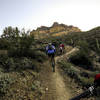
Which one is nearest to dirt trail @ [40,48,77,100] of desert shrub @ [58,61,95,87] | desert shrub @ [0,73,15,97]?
desert shrub @ [58,61,95,87]

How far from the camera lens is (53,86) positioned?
22.6 feet

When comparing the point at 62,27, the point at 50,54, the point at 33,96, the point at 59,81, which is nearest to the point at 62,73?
the point at 59,81

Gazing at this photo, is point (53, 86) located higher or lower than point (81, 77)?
lower

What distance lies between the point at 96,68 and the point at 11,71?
836 centimetres

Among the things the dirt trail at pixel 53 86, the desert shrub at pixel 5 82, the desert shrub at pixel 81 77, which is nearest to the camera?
the desert shrub at pixel 5 82

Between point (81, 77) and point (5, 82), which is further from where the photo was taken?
point (81, 77)

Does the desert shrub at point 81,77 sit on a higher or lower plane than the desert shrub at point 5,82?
lower

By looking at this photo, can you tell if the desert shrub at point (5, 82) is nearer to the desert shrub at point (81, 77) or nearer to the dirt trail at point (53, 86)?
the dirt trail at point (53, 86)

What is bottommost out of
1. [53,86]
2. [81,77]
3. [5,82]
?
[53,86]

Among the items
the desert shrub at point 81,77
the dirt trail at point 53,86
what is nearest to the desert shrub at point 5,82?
the dirt trail at point 53,86

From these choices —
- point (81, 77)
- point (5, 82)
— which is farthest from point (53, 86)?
point (5, 82)

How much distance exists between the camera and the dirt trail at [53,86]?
19.8 feet

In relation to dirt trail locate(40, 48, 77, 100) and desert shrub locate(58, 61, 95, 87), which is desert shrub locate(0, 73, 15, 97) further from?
desert shrub locate(58, 61, 95, 87)

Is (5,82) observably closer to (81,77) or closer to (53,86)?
(53,86)
